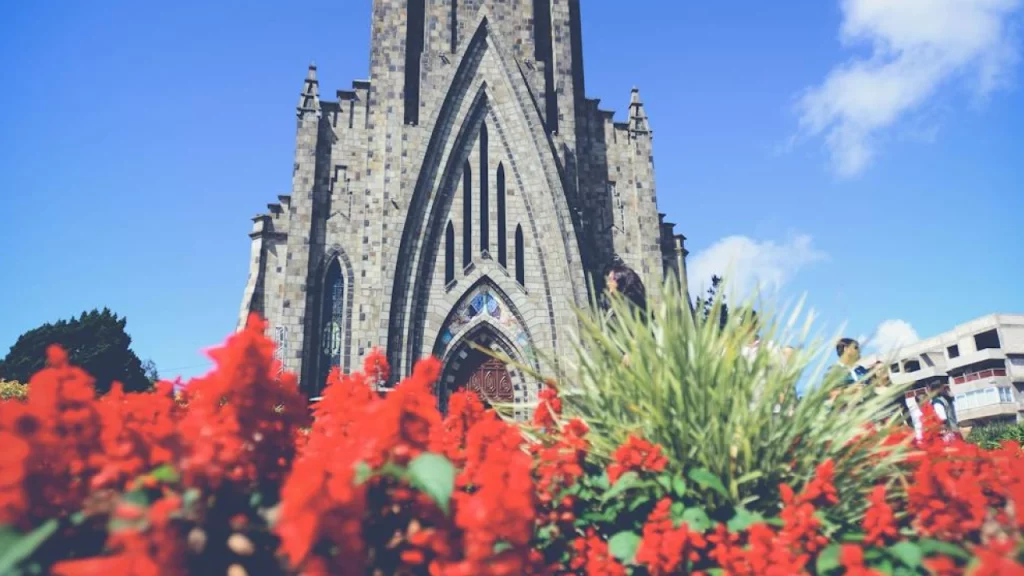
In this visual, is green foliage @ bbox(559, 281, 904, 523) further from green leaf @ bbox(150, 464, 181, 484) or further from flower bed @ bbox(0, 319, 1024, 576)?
green leaf @ bbox(150, 464, 181, 484)

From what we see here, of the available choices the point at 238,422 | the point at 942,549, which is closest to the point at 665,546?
the point at 942,549

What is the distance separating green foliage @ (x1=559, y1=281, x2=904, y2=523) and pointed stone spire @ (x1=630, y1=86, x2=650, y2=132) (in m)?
20.0

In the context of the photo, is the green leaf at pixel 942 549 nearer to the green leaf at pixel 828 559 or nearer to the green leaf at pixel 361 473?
the green leaf at pixel 828 559

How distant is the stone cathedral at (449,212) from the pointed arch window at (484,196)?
1.9 inches

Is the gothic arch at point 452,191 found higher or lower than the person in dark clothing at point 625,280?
higher

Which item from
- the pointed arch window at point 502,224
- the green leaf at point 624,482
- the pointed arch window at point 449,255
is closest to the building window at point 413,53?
the pointed arch window at point 502,224

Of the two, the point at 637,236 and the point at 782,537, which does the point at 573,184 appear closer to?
the point at 637,236

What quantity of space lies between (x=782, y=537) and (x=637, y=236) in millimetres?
19279

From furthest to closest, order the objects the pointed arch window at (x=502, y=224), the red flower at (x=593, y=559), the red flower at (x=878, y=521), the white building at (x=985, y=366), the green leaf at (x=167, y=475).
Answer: the white building at (x=985, y=366) → the pointed arch window at (x=502, y=224) → the red flower at (x=593, y=559) → the red flower at (x=878, y=521) → the green leaf at (x=167, y=475)

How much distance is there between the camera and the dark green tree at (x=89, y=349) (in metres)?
36.0

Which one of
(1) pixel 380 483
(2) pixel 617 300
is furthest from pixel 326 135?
(1) pixel 380 483

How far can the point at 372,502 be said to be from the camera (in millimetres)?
2859

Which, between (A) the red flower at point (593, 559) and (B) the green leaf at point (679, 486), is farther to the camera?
(B) the green leaf at point (679, 486)

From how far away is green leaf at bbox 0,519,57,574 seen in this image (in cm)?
200
